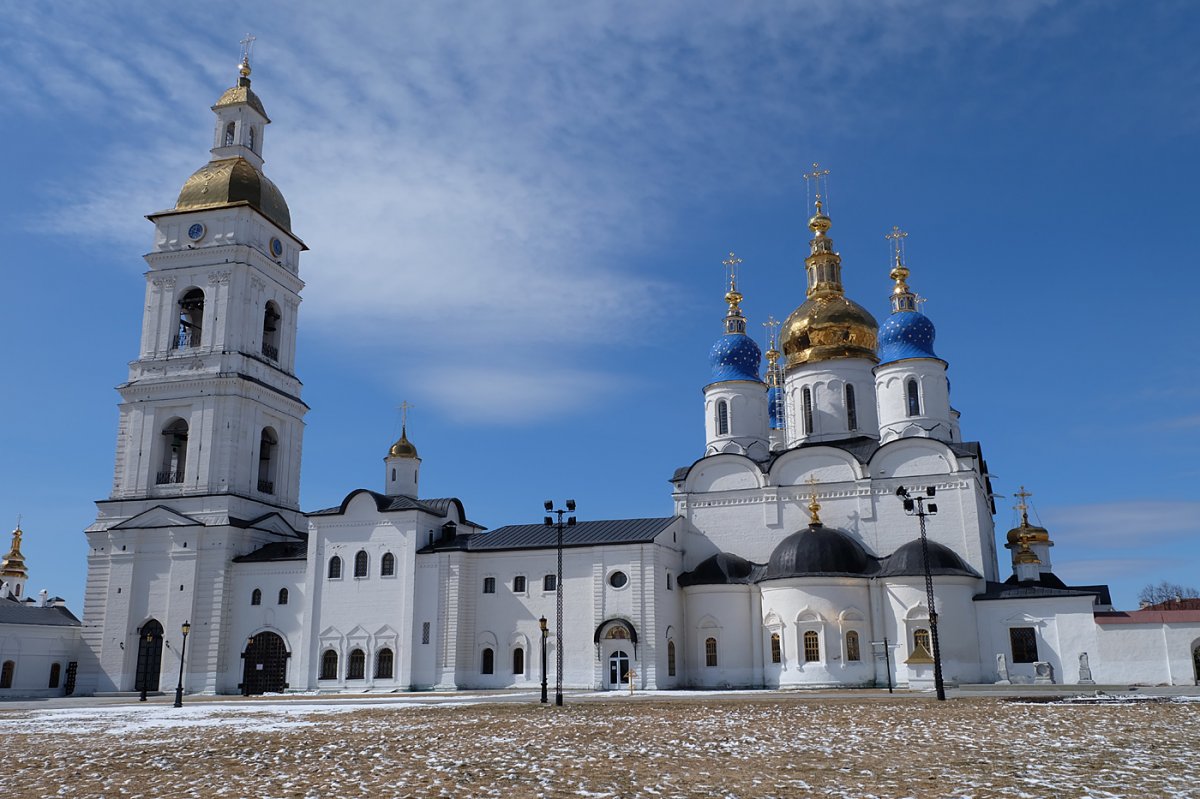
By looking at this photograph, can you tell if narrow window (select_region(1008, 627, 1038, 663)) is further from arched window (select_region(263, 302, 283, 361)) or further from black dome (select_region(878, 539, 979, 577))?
arched window (select_region(263, 302, 283, 361))

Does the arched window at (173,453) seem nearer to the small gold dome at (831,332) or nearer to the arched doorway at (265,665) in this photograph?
the arched doorway at (265,665)

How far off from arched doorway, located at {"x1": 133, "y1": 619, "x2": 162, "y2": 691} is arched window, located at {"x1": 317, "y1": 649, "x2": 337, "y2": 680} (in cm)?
702

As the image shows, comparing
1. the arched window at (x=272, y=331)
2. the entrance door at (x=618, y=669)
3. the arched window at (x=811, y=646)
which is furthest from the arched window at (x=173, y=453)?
the arched window at (x=811, y=646)

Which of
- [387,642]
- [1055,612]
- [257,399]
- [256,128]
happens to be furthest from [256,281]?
[1055,612]

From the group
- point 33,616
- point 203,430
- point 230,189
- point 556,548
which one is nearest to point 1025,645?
point 556,548

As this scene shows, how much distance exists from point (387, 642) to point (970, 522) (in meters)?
22.5

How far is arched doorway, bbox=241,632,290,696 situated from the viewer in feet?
132

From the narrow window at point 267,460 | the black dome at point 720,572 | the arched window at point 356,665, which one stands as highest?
the narrow window at point 267,460

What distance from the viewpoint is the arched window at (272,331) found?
45.9 metres

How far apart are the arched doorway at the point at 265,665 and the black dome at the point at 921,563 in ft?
77.4

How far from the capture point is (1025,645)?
34.5 meters

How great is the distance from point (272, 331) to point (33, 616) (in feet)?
51.5

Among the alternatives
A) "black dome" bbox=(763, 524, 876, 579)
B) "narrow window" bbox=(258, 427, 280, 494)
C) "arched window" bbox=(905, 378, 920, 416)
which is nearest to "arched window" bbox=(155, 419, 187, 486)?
"narrow window" bbox=(258, 427, 280, 494)

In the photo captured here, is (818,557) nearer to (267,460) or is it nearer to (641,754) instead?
(641,754)
